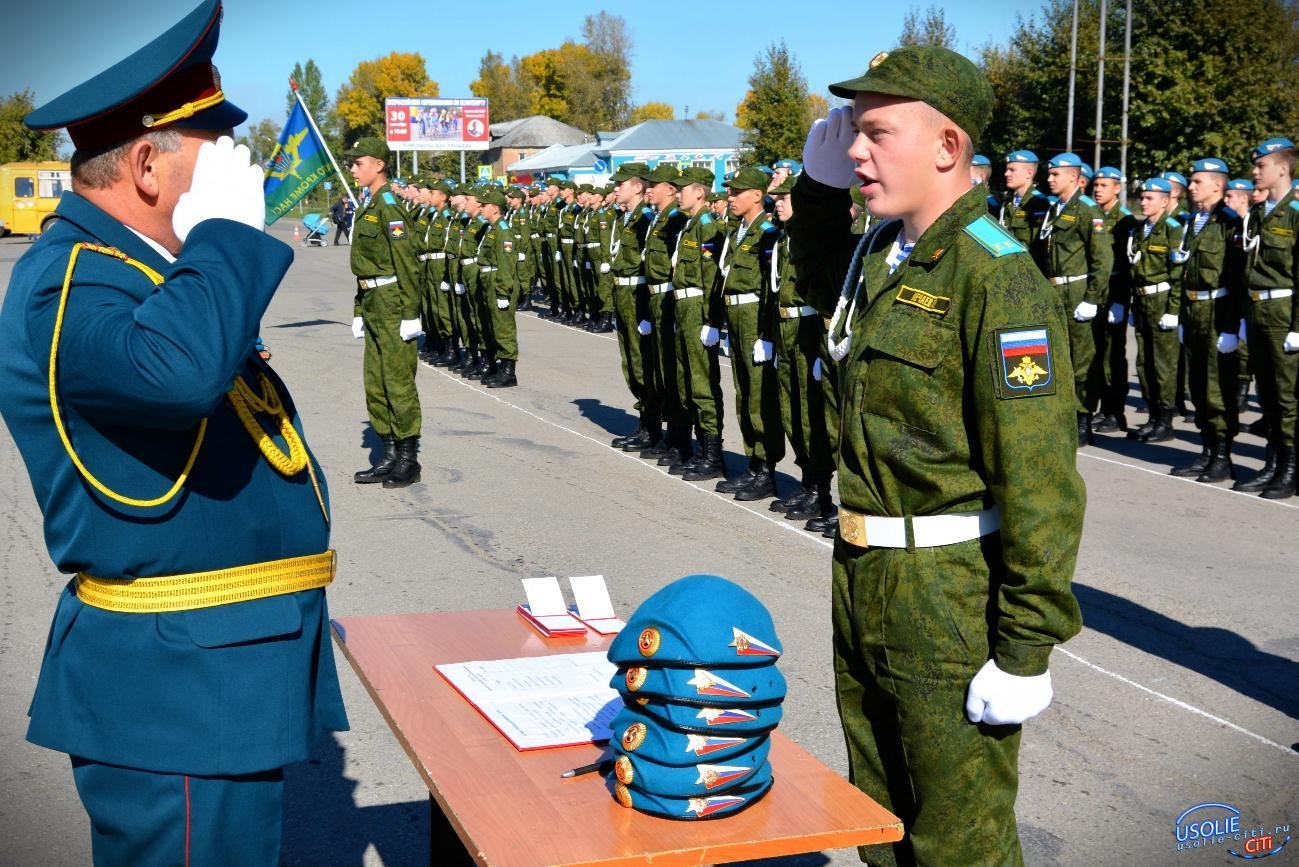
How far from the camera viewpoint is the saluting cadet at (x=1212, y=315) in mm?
10070

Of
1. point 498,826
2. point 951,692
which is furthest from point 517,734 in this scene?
point 951,692

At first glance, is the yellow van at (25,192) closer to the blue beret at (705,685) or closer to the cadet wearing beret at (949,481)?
the cadet wearing beret at (949,481)

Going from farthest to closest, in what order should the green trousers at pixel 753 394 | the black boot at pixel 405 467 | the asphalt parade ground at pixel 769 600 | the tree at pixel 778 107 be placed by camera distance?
the tree at pixel 778 107 < the black boot at pixel 405 467 < the green trousers at pixel 753 394 < the asphalt parade ground at pixel 769 600

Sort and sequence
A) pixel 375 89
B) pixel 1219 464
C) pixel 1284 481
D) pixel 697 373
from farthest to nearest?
pixel 375 89 < pixel 697 373 < pixel 1219 464 < pixel 1284 481

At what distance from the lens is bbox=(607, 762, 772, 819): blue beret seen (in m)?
2.30

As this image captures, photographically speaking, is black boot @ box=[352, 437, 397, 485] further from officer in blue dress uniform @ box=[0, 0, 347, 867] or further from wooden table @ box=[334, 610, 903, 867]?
officer in blue dress uniform @ box=[0, 0, 347, 867]

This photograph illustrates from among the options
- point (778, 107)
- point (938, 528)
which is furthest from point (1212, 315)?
point (778, 107)

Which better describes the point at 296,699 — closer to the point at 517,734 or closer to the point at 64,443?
the point at 517,734

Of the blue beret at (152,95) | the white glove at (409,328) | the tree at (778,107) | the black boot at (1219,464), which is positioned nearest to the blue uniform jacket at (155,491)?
the blue beret at (152,95)

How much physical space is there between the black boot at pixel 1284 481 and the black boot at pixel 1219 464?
20.6 inches

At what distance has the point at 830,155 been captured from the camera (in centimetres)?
309

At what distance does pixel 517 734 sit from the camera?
262 cm

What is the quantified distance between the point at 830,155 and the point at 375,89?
106467 mm

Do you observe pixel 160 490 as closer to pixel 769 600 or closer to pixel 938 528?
pixel 938 528
